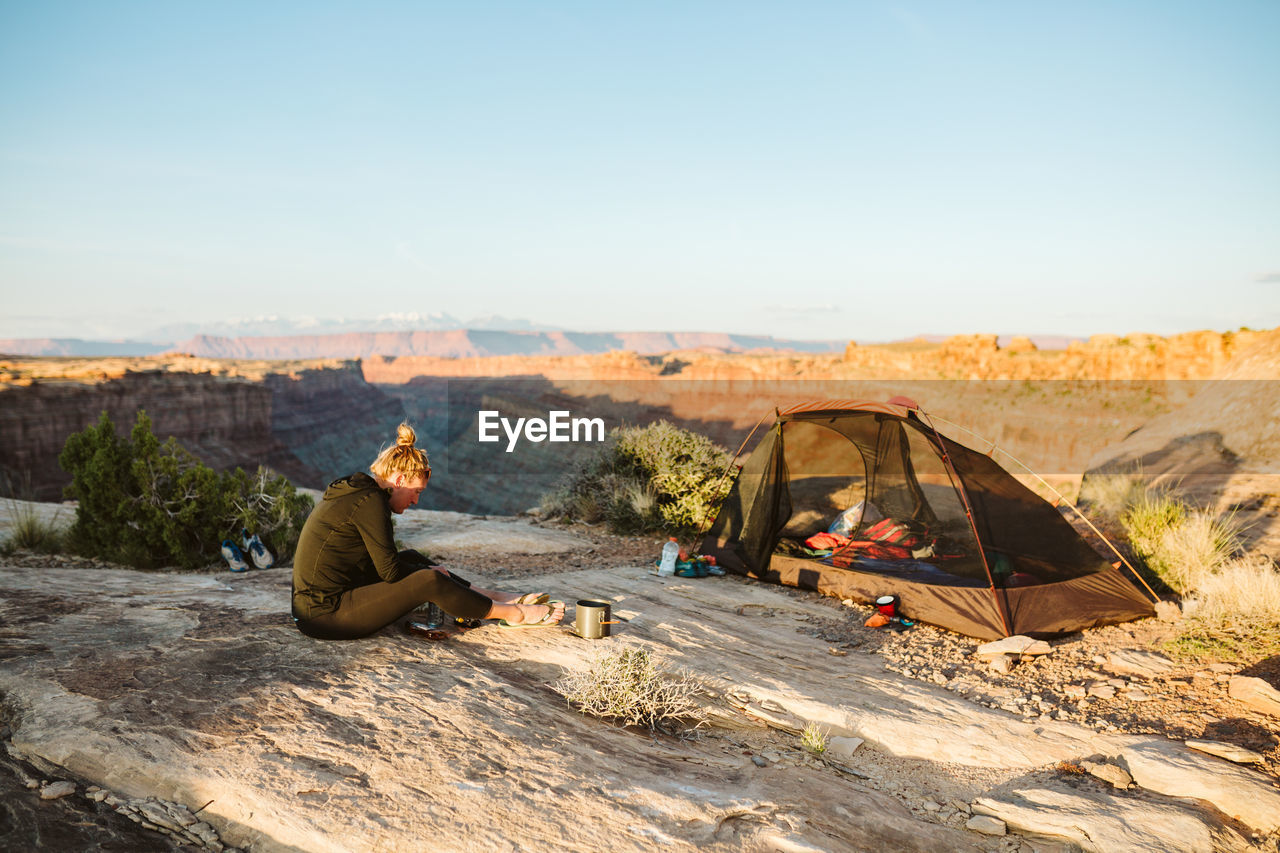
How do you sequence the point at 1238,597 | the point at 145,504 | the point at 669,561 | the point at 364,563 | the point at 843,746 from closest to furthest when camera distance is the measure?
1. the point at 843,746
2. the point at 364,563
3. the point at 1238,597
4. the point at 145,504
5. the point at 669,561

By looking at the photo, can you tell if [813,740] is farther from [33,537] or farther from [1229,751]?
[33,537]

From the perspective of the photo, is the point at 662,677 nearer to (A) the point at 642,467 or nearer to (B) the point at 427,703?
(B) the point at 427,703

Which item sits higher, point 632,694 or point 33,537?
point 632,694

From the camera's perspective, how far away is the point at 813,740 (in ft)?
12.2

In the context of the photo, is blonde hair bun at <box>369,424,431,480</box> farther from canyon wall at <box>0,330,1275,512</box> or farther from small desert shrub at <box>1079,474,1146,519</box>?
A: small desert shrub at <box>1079,474,1146,519</box>

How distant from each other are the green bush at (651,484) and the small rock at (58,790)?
7.26 meters

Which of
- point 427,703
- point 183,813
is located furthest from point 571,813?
point 183,813

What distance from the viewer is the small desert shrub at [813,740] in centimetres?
372

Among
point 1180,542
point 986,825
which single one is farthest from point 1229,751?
point 1180,542

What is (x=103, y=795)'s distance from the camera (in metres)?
2.64

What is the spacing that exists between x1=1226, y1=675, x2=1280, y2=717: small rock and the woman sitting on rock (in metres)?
4.84

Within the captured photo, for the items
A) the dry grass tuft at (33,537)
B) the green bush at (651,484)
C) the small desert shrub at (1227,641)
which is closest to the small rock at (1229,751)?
the small desert shrub at (1227,641)

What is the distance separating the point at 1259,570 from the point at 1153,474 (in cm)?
552

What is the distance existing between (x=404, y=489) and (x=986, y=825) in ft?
11.3
